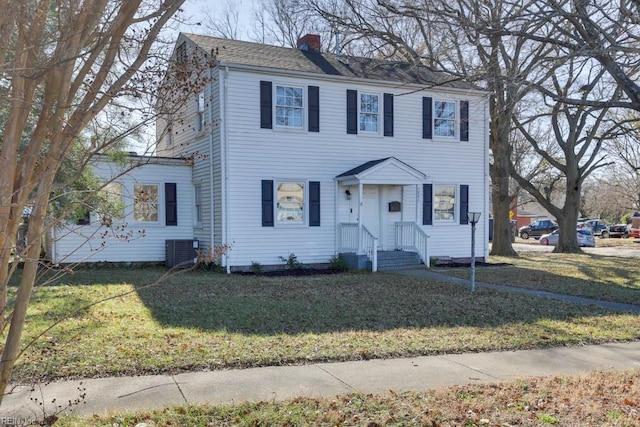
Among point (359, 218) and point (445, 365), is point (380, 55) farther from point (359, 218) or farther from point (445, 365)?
point (445, 365)

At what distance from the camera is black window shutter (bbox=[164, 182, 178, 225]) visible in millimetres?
17531

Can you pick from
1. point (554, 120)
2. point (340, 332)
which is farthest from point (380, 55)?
point (340, 332)

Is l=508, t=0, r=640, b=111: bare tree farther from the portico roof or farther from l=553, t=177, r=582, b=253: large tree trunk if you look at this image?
l=553, t=177, r=582, b=253: large tree trunk

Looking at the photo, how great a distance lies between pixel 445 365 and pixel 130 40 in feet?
15.8

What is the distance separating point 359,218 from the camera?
54.3ft

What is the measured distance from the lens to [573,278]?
49.9ft

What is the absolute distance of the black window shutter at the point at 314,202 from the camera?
1686 centimetres

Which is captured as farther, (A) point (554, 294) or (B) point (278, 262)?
(B) point (278, 262)

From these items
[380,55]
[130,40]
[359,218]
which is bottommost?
[359,218]

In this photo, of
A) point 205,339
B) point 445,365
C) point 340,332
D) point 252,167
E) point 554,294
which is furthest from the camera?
point 252,167

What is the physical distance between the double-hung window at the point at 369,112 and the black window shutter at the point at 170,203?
6486 millimetres

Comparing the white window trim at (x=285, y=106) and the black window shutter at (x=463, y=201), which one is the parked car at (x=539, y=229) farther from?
the white window trim at (x=285, y=106)

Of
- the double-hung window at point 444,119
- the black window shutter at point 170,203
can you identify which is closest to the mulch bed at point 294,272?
the black window shutter at point 170,203

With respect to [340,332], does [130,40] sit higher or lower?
higher
